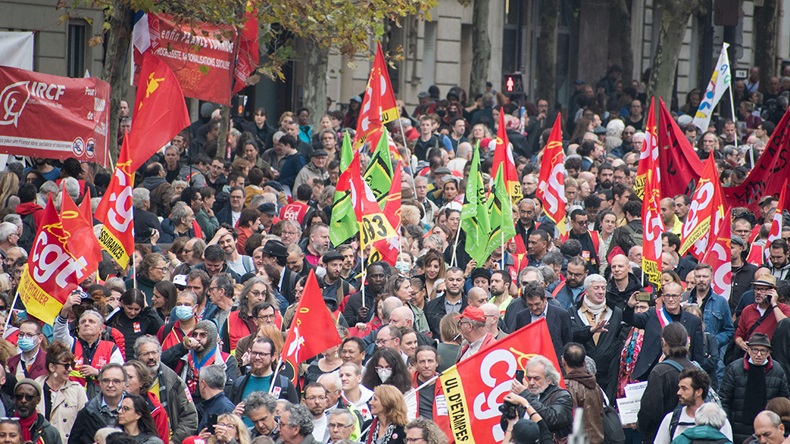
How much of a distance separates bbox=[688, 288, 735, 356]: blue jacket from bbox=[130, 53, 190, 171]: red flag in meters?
5.32

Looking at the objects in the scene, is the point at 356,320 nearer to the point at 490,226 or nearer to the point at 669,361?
the point at 490,226

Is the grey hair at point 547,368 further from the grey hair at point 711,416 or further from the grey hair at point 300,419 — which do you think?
the grey hair at point 300,419

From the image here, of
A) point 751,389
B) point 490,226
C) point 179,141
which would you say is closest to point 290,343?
point 751,389

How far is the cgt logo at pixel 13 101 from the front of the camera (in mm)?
15469

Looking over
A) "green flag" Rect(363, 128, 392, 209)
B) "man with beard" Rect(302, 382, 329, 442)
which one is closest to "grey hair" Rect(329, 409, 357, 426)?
"man with beard" Rect(302, 382, 329, 442)

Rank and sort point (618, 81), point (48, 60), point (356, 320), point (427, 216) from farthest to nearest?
point (618, 81) → point (48, 60) → point (427, 216) → point (356, 320)

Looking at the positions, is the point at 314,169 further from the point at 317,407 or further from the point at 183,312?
the point at 317,407

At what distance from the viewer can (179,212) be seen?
1494 centimetres

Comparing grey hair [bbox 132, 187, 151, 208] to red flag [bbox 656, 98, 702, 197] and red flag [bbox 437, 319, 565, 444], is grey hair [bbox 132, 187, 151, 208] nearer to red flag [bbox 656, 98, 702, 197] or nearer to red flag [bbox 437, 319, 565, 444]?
red flag [bbox 656, 98, 702, 197]

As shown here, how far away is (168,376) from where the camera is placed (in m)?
10.2

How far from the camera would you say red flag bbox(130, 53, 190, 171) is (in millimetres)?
14203

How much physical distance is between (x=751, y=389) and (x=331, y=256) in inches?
161

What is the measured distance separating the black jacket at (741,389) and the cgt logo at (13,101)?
7.99 meters

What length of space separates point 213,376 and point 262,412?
996mm
